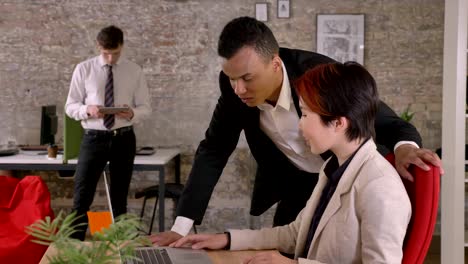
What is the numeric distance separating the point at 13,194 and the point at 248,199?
10.6ft

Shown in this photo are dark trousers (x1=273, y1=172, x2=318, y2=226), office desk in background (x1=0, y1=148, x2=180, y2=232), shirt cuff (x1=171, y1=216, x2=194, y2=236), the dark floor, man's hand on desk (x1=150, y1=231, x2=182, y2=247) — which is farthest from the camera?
the dark floor

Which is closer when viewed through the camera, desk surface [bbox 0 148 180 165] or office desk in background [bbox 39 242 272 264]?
office desk in background [bbox 39 242 272 264]

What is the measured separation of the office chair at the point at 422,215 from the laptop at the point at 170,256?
0.48 m

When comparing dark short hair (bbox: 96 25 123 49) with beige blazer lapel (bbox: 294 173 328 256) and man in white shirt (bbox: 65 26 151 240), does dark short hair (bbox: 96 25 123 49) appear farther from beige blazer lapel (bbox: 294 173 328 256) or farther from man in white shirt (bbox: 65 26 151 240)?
beige blazer lapel (bbox: 294 173 328 256)

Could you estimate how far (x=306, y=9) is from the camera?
568cm

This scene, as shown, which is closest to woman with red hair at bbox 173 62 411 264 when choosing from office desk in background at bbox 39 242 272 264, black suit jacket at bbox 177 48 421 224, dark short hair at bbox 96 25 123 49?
office desk in background at bbox 39 242 272 264

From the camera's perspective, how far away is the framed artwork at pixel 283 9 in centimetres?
566

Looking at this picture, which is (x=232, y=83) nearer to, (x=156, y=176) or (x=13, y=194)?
(x=13, y=194)

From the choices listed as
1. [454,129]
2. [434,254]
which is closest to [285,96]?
[454,129]

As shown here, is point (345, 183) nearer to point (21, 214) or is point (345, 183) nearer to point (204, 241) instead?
point (204, 241)

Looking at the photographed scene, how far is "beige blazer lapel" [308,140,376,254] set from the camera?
152 cm

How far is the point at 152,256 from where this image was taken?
1614 mm

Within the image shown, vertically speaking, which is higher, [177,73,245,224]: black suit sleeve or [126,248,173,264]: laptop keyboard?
[177,73,245,224]: black suit sleeve

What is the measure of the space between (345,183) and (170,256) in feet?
1.55
